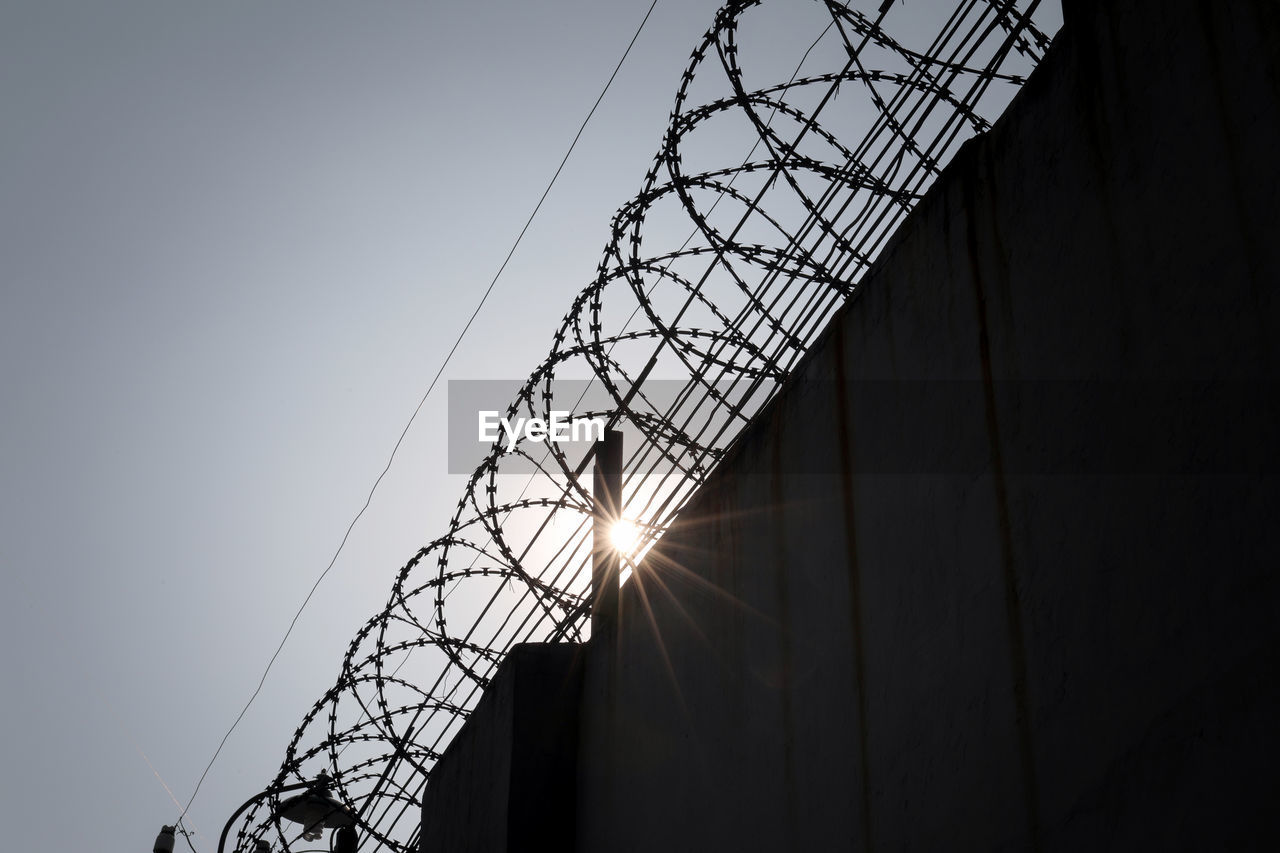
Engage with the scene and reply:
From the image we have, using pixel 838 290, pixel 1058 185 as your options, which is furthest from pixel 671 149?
pixel 1058 185

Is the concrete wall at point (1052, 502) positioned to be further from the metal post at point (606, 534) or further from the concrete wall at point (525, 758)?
the concrete wall at point (525, 758)

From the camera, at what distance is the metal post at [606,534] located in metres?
6.41

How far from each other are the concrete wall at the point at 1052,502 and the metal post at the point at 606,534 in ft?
4.79

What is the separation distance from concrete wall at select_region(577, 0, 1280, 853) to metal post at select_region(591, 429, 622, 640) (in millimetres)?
1460

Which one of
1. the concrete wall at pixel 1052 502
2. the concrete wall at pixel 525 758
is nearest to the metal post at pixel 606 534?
the concrete wall at pixel 525 758

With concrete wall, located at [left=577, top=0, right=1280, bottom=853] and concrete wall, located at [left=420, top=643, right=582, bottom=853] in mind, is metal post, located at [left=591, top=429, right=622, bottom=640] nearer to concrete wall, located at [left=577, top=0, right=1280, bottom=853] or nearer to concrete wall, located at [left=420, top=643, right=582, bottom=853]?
concrete wall, located at [left=420, top=643, right=582, bottom=853]

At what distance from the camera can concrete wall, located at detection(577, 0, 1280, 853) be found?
2979 millimetres

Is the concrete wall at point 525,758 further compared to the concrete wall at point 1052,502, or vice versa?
the concrete wall at point 525,758

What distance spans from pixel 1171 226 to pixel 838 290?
1.67m

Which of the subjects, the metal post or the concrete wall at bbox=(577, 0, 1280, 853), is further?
the metal post

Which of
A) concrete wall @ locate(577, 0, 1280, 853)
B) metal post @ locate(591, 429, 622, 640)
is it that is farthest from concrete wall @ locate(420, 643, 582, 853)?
concrete wall @ locate(577, 0, 1280, 853)

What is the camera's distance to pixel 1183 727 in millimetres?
2961

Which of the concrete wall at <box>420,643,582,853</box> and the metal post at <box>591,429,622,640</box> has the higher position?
the metal post at <box>591,429,622,640</box>

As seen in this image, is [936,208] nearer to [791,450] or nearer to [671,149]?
[791,450]
